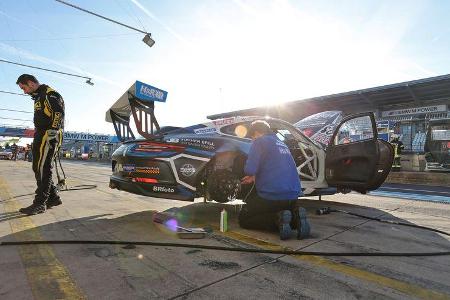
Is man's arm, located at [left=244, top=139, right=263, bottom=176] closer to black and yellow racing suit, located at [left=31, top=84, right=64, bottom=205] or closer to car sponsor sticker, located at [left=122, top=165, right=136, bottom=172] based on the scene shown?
car sponsor sticker, located at [left=122, top=165, right=136, bottom=172]

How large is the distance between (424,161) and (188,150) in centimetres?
1453

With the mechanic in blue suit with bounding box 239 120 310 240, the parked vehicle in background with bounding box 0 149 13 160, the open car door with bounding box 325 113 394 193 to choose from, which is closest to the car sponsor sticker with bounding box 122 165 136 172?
the mechanic in blue suit with bounding box 239 120 310 240

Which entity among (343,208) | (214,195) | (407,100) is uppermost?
(407,100)

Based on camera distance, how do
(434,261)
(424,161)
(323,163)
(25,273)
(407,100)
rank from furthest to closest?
(407,100) → (424,161) → (323,163) → (434,261) → (25,273)

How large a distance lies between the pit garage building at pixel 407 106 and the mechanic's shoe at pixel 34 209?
1537cm

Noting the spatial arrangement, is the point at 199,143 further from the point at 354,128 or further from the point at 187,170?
the point at 354,128

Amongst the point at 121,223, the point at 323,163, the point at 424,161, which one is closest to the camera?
the point at 121,223

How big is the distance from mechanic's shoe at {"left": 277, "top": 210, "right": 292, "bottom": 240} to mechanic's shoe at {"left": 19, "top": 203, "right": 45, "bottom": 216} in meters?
3.11

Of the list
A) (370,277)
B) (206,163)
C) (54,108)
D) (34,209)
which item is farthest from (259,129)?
(34,209)

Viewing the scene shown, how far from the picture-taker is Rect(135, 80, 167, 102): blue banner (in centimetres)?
391

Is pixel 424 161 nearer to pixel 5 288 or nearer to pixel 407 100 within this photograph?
pixel 407 100

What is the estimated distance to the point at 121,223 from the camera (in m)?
3.78

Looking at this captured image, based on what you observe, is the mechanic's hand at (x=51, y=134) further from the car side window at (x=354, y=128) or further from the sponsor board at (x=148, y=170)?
the car side window at (x=354, y=128)

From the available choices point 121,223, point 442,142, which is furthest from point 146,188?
point 442,142
